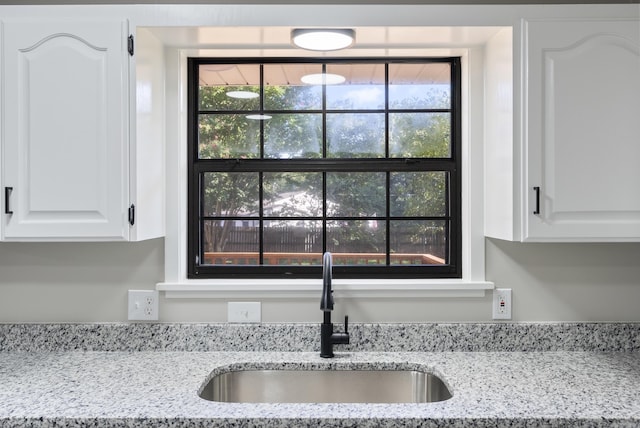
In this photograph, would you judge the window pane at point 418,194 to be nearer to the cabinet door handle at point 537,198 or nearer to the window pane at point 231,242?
the cabinet door handle at point 537,198

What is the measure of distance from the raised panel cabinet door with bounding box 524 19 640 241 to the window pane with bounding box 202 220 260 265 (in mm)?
1077

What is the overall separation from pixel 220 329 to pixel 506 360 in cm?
106

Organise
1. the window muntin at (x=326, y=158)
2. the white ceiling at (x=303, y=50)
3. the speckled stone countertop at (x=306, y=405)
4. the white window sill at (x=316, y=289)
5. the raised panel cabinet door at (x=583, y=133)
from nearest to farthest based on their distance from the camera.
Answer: the speckled stone countertop at (x=306, y=405) < the raised panel cabinet door at (x=583, y=133) < the white ceiling at (x=303, y=50) < the white window sill at (x=316, y=289) < the window muntin at (x=326, y=158)

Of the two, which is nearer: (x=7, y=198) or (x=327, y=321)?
(x=7, y=198)

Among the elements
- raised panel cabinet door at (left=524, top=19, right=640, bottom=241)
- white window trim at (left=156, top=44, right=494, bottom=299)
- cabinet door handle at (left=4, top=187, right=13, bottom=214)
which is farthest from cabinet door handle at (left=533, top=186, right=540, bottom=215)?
cabinet door handle at (left=4, top=187, right=13, bottom=214)

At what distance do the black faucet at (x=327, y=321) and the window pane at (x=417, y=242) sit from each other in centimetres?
41

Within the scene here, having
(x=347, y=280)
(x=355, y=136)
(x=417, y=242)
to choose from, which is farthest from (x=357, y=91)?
(x=347, y=280)

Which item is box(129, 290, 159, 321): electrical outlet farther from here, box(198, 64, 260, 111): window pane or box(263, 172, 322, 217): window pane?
box(198, 64, 260, 111): window pane

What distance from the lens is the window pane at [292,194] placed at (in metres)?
2.08

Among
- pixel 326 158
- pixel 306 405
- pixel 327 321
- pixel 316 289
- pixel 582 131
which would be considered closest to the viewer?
pixel 306 405

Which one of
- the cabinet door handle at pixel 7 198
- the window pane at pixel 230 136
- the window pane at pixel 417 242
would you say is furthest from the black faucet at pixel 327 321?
the cabinet door handle at pixel 7 198

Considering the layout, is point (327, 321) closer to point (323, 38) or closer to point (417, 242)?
point (417, 242)

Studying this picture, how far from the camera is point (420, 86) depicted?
81.9 inches

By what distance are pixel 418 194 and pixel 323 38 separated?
0.74 meters
